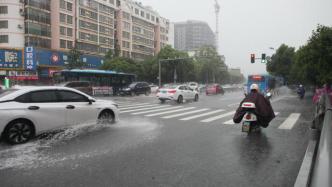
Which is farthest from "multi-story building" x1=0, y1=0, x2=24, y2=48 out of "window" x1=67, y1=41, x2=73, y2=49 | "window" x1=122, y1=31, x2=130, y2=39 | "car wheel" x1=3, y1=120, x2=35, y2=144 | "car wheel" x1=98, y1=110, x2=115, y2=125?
"car wheel" x1=3, y1=120, x2=35, y2=144

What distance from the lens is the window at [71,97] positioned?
30.8 feet

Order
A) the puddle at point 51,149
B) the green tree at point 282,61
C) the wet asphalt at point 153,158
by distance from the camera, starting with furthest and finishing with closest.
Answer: the green tree at point 282,61
the puddle at point 51,149
the wet asphalt at point 153,158

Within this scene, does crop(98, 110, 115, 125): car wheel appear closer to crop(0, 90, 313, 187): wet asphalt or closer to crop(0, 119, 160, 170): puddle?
crop(0, 119, 160, 170): puddle

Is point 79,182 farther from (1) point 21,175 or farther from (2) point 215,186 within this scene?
(2) point 215,186

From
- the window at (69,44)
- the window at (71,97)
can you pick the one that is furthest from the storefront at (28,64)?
the window at (71,97)

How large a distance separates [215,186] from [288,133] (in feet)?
19.8

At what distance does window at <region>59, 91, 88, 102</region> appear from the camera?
9398 millimetres

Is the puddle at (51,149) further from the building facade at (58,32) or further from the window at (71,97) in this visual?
the building facade at (58,32)

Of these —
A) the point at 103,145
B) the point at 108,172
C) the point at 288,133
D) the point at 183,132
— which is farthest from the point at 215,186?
the point at 288,133

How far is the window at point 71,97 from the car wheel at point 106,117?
0.87 meters

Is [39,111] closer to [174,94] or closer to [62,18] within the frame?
[174,94]

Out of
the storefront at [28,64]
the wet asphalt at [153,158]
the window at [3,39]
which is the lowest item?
the wet asphalt at [153,158]

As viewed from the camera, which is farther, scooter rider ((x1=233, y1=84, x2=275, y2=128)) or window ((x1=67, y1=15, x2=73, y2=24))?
window ((x1=67, y1=15, x2=73, y2=24))

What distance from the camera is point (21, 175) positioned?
5.32 m
